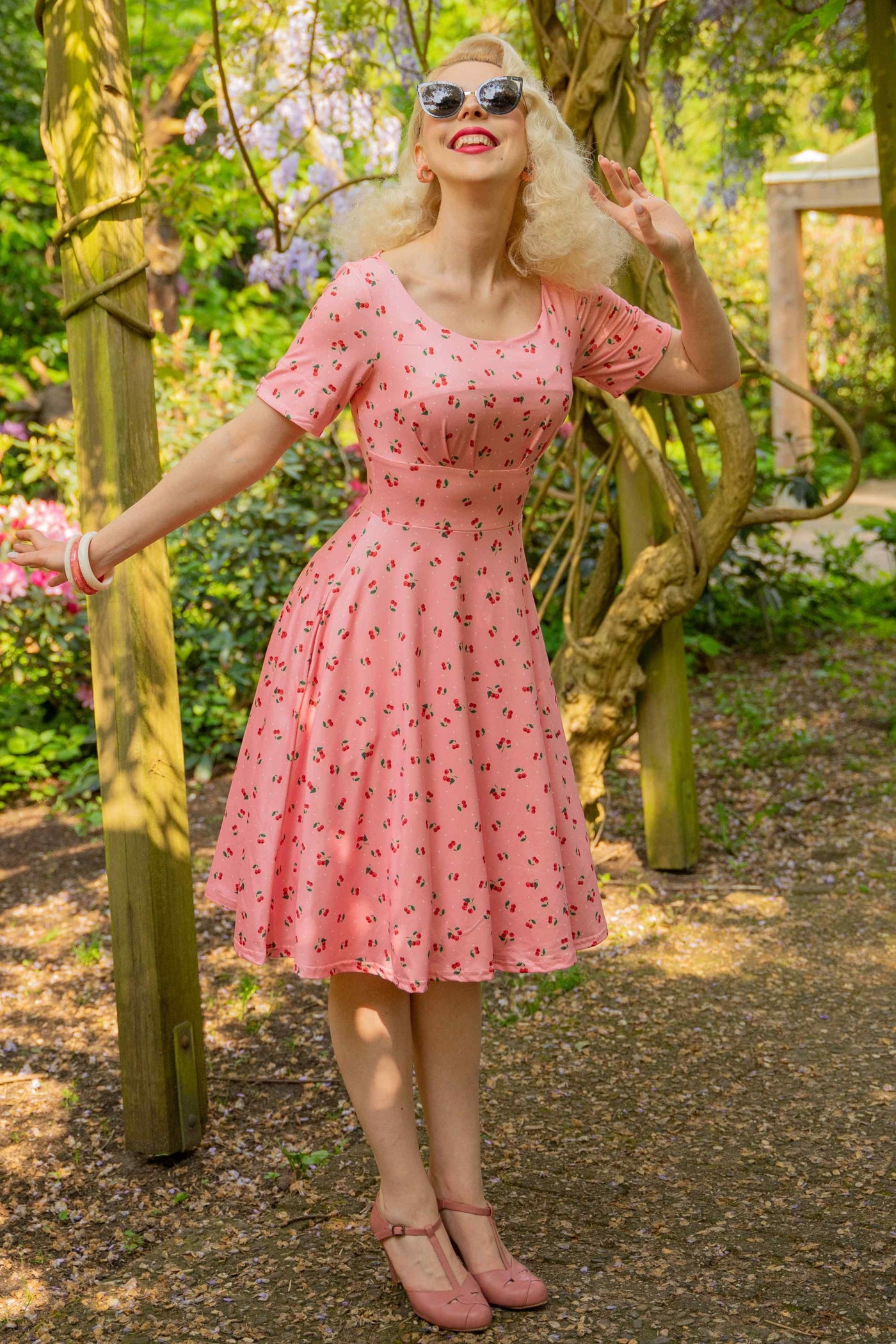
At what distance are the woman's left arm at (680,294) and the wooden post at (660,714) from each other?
1476 mm

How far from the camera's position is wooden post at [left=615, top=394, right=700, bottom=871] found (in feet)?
11.8

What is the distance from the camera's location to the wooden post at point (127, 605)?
89.1 inches

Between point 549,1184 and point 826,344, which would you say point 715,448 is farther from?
point 549,1184

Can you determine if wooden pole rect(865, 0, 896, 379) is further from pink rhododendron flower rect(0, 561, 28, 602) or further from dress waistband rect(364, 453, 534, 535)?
A: pink rhododendron flower rect(0, 561, 28, 602)

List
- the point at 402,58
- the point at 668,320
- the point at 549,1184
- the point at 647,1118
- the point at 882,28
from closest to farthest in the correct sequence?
1. the point at 549,1184
2. the point at 647,1118
3. the point at 668,320
4. the point at 882,28
5. the point at 402,58

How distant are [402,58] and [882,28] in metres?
2.19

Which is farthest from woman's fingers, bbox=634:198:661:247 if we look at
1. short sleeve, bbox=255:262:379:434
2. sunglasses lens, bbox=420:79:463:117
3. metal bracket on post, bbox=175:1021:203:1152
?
metal bracket on post, bbox=175:1021:203:1152

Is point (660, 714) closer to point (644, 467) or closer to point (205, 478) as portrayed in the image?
point (644, 467)

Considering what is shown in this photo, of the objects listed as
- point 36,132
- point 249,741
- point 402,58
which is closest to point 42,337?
point 36,132

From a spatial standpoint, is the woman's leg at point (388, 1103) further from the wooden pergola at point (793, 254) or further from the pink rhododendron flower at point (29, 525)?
the wooden pergola at point (793, 254)

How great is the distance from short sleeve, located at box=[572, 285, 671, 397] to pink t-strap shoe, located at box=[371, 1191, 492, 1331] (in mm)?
1292

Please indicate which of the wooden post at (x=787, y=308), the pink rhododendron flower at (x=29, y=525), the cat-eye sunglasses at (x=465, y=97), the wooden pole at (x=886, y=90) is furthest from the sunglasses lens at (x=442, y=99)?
the wooden post at (x=787, y=308)

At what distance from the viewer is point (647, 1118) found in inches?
96.7

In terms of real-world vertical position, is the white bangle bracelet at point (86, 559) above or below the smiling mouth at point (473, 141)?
below
